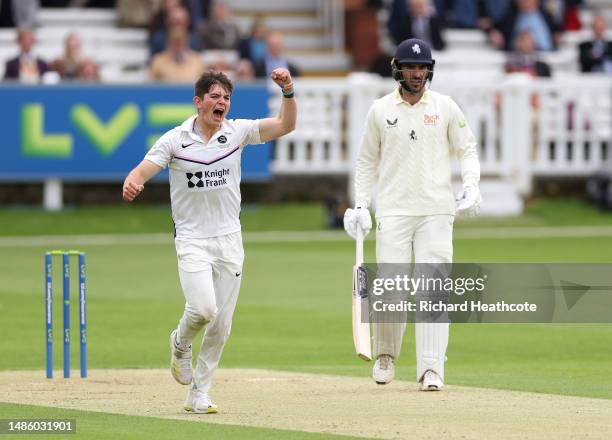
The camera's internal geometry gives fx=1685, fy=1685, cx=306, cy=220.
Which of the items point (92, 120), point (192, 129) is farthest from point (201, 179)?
point (92, 120)

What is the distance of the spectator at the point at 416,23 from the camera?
2670 cm

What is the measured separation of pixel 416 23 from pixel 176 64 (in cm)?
430

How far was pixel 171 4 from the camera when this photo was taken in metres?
26.5

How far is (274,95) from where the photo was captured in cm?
2434

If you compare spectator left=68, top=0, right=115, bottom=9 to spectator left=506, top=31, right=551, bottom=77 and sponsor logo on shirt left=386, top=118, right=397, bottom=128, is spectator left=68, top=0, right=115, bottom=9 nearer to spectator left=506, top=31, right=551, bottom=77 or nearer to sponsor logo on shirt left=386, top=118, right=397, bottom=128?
spectator left=506, top=31, right=551, bottom=77

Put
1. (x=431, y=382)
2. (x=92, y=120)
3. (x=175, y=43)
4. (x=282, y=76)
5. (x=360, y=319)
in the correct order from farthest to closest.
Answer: (x=175, y=43)
(x=92, y=120)
(x=431, y=382)
(x=360, y=319)
(x=282, y=76)

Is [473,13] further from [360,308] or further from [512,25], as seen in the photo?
[360,308]

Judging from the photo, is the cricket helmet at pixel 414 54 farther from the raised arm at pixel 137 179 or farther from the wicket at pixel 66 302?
the wicket at pixel 66 302

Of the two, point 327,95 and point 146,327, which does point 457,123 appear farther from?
point 327,95

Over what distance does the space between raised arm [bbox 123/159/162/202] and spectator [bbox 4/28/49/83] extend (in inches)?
562

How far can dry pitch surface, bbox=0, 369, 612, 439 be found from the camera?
9453 millimetres

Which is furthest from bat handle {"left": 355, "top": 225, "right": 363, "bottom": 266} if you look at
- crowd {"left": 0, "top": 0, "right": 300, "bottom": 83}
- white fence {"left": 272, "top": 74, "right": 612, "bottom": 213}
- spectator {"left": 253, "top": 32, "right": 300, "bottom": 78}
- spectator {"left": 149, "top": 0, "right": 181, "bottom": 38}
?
spectator {"left": 149, "top": 0, "right": 181, "bottom": 38}

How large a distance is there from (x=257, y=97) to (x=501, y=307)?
8.26 metres

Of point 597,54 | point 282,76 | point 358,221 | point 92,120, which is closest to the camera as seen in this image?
point 282,76
